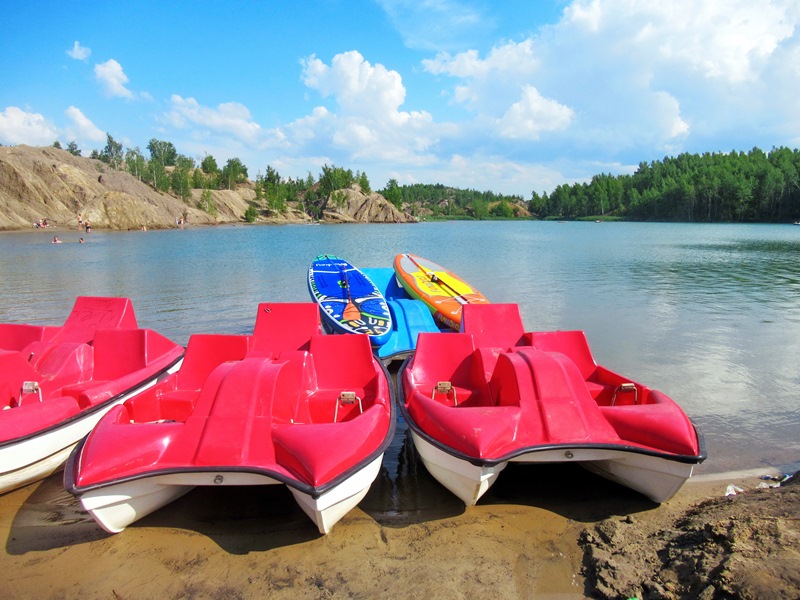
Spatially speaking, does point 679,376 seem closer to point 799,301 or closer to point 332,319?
point 332,319

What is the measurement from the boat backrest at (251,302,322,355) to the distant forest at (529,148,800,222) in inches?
4521

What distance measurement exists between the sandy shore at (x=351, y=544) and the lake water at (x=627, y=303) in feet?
6.83

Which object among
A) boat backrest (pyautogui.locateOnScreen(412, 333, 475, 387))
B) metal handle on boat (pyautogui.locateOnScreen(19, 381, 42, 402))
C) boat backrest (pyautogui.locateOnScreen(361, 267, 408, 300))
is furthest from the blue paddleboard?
metal handle on boat (pyautogui.locateOnScreen(19, 381, 42, 402))

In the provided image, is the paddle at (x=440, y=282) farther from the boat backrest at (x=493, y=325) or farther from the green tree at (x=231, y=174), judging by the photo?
the green tree at (x=231, y=174)

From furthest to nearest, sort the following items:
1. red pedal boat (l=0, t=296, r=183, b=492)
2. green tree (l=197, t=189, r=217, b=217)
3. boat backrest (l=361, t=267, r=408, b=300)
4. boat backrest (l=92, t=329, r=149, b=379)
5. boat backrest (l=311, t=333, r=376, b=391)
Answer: green tree (l=197, t=189, r=217, b=217), boat backrest (l=361, t=267, r=408, b=300), boat backrest (l=92, t=329, r=149, b=379), boat backrest (l=311, t=333, r=376, b=391), red pedal boat (l=0, t=296, r=183, b=492)

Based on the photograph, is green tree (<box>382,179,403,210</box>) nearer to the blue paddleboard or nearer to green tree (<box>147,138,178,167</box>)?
green tree (<box>147,138,178,167</box>)

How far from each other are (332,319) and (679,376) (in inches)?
280

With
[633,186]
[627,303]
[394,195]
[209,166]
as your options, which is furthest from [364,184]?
[627,303]

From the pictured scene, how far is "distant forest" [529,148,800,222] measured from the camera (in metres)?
97.6

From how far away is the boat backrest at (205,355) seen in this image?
21.1ft

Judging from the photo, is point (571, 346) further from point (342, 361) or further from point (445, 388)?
point (342, 361)

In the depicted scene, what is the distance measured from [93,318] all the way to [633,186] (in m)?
166

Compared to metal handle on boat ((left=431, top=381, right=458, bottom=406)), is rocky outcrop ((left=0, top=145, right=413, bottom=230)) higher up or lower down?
higher up

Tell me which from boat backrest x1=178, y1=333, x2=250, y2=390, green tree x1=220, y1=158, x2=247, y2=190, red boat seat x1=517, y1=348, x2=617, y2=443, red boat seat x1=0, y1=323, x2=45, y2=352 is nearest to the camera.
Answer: red boat seat x1=517, y1=348, x2=617, y2=443
